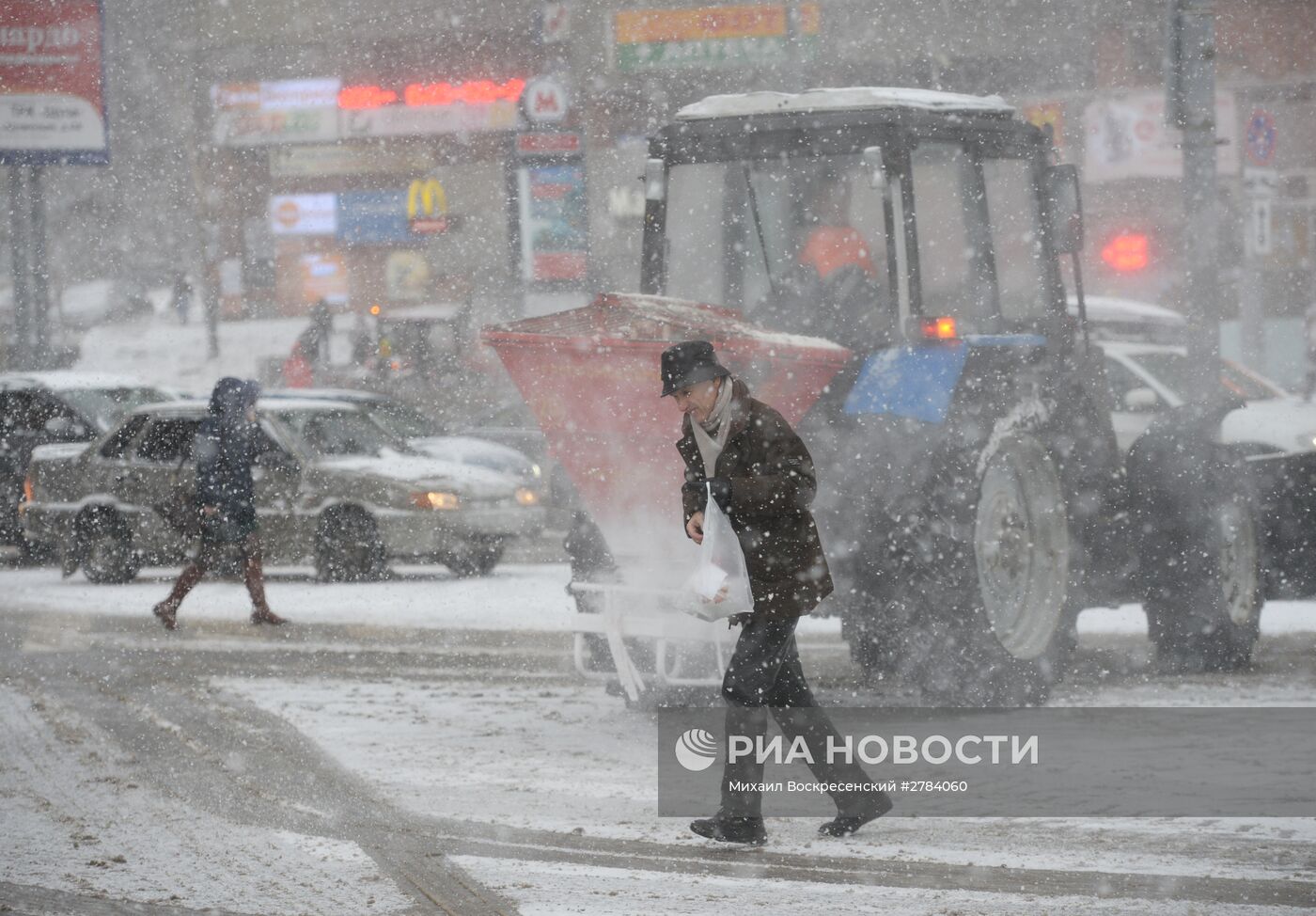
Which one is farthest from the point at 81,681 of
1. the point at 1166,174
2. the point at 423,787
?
the point at 1166,174

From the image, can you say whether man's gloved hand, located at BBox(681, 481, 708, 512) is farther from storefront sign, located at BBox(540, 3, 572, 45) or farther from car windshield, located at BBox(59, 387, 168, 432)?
storefront sign, located at BBox(540, 3, 572, 45)

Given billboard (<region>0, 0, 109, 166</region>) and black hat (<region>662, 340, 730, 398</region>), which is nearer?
black hat (<region>662, 340, 730, 398</region>)

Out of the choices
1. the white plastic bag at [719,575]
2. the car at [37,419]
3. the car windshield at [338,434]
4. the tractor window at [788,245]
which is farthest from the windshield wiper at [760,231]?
the car at [37,419]

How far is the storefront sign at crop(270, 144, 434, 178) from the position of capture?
49781 millimetres

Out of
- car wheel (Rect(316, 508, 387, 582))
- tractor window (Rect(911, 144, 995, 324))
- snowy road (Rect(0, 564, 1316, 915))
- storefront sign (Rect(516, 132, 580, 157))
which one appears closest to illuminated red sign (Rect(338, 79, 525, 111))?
storefront sign (Rect(516, 132, 580, 157))

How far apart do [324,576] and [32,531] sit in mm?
2946

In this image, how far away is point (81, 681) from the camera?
420 inches

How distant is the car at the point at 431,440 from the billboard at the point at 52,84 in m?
10.8

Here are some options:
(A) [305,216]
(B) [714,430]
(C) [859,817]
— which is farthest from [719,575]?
(A) [305,216]

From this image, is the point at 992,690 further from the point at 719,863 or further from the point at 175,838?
the point at 175,838

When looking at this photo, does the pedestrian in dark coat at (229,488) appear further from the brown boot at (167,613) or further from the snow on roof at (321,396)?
the snow on roof at (321,396)

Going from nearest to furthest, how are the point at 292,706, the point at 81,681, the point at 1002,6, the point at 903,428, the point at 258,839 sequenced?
the point at 258,839 < the point at 903,428 < the point at 292,706 < the point at 81,681 < the point at 1002,6

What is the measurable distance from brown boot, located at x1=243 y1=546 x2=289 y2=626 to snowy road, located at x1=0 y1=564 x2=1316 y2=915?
93 cm

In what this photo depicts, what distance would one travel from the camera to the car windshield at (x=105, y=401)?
62.4 feet
